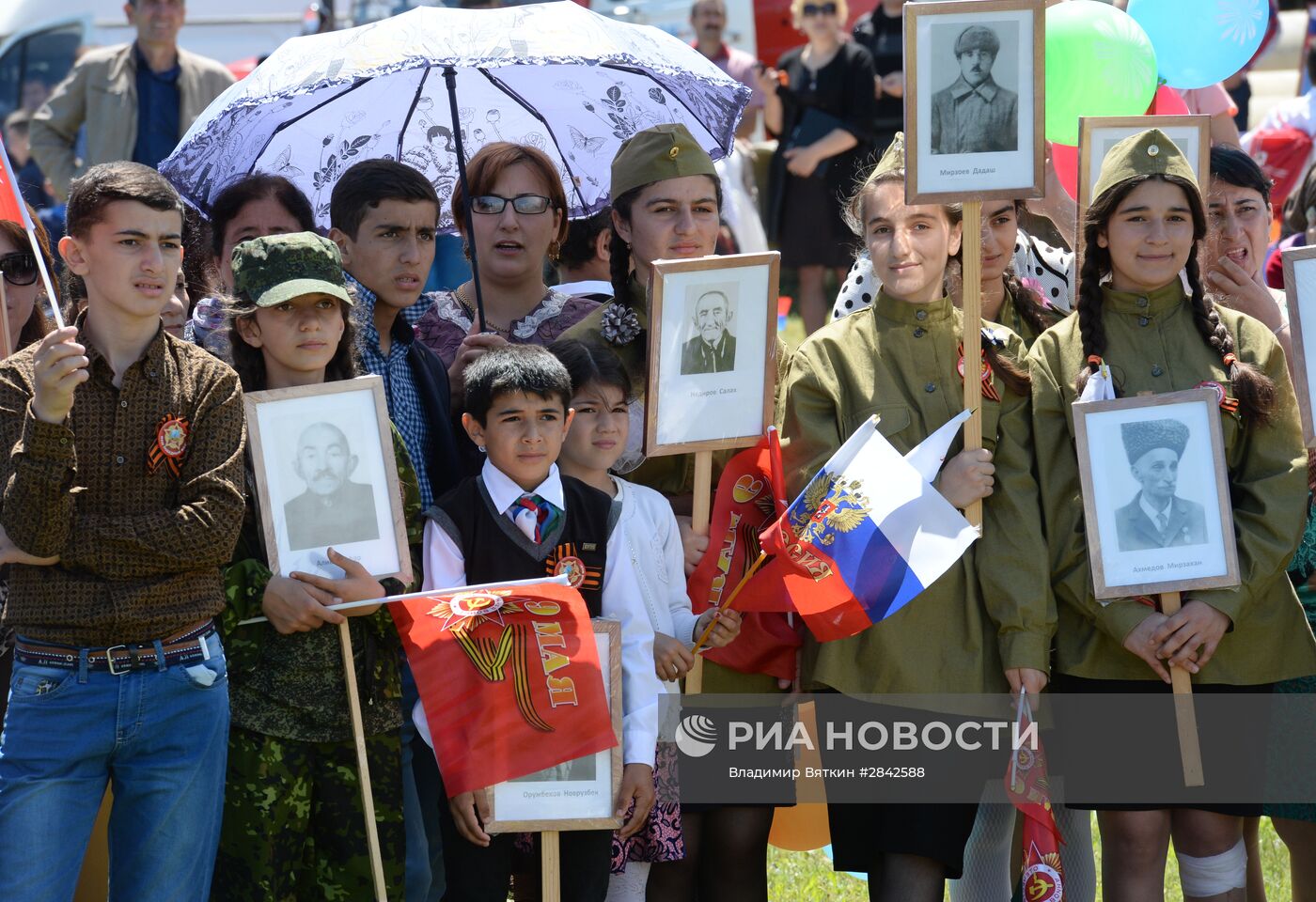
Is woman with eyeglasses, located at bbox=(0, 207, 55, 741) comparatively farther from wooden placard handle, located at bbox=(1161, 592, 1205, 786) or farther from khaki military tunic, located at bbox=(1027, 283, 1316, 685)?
wooden placard handle, located at bbox=(1161, 592, 1205, 786)

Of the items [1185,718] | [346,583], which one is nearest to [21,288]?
[346,583]

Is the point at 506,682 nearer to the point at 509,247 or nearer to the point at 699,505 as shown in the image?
the point at 699,505

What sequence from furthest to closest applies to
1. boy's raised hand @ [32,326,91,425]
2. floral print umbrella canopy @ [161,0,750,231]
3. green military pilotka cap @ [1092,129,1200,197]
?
floral print umbrella canopy @ [161,0,750,231] < green military pilotka cap @ [1092,129,1200,197] < boy's raised hand @ [32,326,91,425]

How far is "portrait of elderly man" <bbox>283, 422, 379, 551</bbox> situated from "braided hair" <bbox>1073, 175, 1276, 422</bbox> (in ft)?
5.79

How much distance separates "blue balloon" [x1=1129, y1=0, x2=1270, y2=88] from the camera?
224 inches

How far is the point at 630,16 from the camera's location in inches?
560

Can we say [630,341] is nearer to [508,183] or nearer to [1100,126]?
[508,183]

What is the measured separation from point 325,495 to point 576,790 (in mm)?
893

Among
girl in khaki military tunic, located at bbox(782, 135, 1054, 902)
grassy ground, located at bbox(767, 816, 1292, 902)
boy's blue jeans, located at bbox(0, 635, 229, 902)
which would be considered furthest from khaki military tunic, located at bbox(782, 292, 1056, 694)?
boy's blue jeans, located at bbox(0, 635, 229, 902)

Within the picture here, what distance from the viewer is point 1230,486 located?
414cm

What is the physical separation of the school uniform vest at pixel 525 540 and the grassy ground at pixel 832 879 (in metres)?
1.56

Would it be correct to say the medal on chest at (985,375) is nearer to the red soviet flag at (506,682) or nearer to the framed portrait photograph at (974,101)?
the framed portrait photograph at (974,101)

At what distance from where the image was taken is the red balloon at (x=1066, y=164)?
18.5ft

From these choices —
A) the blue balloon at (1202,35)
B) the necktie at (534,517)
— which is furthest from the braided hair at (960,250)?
the blue balloon at (1202,35)
